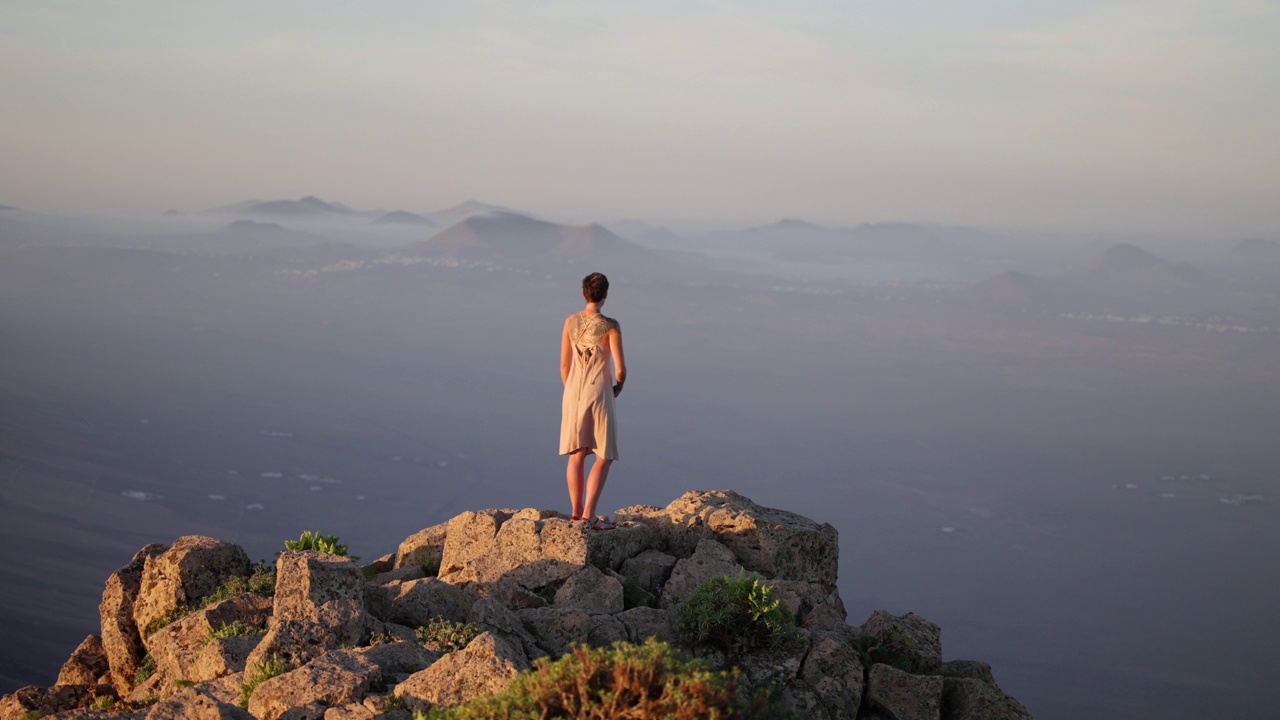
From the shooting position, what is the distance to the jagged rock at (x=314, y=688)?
7.20 metres

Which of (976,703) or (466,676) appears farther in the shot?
(976,703)

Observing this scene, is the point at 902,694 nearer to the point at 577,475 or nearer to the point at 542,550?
the point at 542,550

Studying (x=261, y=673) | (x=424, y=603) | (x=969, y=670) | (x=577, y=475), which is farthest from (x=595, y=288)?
(x=969, y=670)

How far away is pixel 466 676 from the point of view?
22.5 ft

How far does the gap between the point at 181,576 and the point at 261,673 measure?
374 cm

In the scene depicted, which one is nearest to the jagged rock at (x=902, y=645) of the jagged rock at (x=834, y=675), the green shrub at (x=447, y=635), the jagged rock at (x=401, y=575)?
the jagged rock at (x=834, y=675)

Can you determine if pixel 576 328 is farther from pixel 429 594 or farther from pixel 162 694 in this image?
pixel 162 694

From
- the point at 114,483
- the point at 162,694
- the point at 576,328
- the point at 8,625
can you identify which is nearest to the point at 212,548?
the point at 162,694

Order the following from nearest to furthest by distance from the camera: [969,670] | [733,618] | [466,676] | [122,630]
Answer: [466,676], [733,618], [969,670], [122,630]

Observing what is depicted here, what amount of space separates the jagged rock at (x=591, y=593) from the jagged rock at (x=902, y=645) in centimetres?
242

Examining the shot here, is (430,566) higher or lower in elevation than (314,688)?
lower

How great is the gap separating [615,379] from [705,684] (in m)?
5.79

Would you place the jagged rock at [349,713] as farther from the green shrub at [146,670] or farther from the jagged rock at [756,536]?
the jagged rock at [756,536]

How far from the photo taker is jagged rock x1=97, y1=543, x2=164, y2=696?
1108 centimetres
